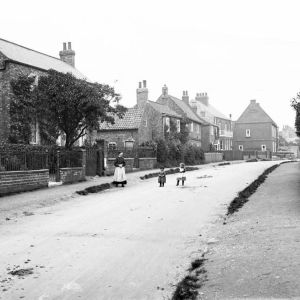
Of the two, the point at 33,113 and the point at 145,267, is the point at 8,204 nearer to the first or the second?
the point at 145,267

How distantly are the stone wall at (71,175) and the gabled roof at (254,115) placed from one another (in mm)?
72197

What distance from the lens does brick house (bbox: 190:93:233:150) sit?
7894 cm

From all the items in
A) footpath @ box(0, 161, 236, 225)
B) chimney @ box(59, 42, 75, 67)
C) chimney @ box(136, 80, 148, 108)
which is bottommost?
footpath @ box(0, 161, 236, 225)

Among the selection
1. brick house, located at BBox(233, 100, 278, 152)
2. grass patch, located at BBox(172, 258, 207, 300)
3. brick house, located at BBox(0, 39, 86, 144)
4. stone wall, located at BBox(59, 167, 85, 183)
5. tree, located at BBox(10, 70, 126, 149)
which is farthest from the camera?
brick house, located at BBox(233, 100, 278, 152)

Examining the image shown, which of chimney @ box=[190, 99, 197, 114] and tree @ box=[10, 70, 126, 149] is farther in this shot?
chimney @ box=[190, 99, 197, 114]

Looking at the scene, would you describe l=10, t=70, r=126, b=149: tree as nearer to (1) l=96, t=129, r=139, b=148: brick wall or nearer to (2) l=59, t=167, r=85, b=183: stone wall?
(2) l=59, t=167, r=85, b=183: stone wall

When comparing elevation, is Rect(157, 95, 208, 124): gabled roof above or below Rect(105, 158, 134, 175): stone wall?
above

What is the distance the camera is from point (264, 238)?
8.66 metres

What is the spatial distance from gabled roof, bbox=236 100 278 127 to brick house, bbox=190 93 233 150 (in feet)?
14.3

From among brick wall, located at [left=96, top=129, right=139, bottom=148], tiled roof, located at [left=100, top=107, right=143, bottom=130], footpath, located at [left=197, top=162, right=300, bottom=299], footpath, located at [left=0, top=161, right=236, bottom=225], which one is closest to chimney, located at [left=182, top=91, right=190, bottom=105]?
tiled roof, located at [left=100, top=107, right=143, bottom=130]

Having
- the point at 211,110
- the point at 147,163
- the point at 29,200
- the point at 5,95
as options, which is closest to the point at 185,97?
the point at 211,110

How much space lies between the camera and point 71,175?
971 inches

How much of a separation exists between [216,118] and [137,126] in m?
38.2

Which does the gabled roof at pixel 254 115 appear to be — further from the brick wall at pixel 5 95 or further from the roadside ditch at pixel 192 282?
the roadside ditch at pixel 192 282
